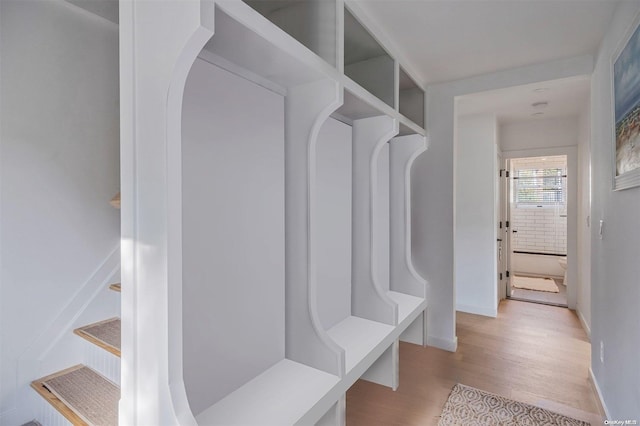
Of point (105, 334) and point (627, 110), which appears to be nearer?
point (627, 110)

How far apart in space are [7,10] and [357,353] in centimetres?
264

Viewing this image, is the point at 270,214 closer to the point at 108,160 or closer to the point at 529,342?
the point at 108,160

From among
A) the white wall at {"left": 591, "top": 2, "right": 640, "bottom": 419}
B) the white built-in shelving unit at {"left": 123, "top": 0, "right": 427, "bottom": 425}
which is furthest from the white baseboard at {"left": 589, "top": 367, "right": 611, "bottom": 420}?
the white built-in shelving unit at {"left": 123, "top": 0, "right": 427, "bottom": 425}

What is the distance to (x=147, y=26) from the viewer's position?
35.7 inches

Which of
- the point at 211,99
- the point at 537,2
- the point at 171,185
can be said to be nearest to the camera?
the point at 171,185

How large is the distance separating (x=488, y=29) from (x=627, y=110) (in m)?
0.91

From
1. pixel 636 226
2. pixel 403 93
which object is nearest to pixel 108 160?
pixel 403 93

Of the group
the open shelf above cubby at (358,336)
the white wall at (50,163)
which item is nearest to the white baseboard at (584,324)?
the open shelf above cubby at (358,336)

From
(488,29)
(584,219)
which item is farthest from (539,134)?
(488,29)

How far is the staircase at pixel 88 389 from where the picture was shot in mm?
1422

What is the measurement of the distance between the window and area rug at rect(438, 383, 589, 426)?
492cm

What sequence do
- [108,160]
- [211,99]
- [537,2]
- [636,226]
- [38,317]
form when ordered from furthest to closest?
[108,160] → [38,317] → [537,2] → [636,226] → [211,99]

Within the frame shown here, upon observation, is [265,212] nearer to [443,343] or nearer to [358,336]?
[358,336]

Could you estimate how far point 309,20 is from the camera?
5.10ft
